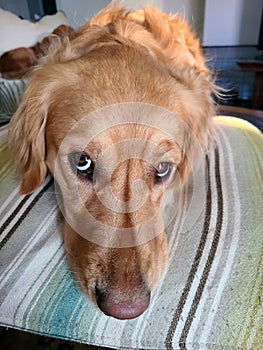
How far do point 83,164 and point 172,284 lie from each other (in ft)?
1.18

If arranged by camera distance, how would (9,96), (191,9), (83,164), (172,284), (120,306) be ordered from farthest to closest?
(191,9) → (9,96) → (83,164) → (172,284) → (120,306)

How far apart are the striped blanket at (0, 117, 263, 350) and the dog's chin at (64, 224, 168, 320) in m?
0.04

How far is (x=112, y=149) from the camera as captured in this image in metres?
0.88

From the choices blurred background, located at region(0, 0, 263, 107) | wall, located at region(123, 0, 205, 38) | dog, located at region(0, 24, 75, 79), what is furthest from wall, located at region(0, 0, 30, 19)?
wall, located at region(123, 0, 205, 38)

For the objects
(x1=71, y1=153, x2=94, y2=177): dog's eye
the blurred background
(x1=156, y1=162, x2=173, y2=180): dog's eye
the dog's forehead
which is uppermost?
the dog's forehead

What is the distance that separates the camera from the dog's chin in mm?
745

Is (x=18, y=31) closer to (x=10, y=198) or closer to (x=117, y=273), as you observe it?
(x=10, y=198)

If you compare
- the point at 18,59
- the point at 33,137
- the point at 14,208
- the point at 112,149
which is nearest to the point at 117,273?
the point at 112,149

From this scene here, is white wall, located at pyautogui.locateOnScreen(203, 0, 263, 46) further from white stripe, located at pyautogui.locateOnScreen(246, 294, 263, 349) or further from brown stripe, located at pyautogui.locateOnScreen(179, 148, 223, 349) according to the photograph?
white stripe, located at pyautogui.locateOnScreen(246, 294, 263, 349)

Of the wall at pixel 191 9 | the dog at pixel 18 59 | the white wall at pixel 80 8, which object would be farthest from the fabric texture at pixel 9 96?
the wall at pixel 191 9

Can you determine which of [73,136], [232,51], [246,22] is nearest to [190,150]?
[73,136]

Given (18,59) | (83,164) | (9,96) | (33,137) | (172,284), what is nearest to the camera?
(172,284)

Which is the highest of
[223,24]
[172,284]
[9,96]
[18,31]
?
[18,31]

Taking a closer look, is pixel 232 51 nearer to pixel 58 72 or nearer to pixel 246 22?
pixel 246 22
